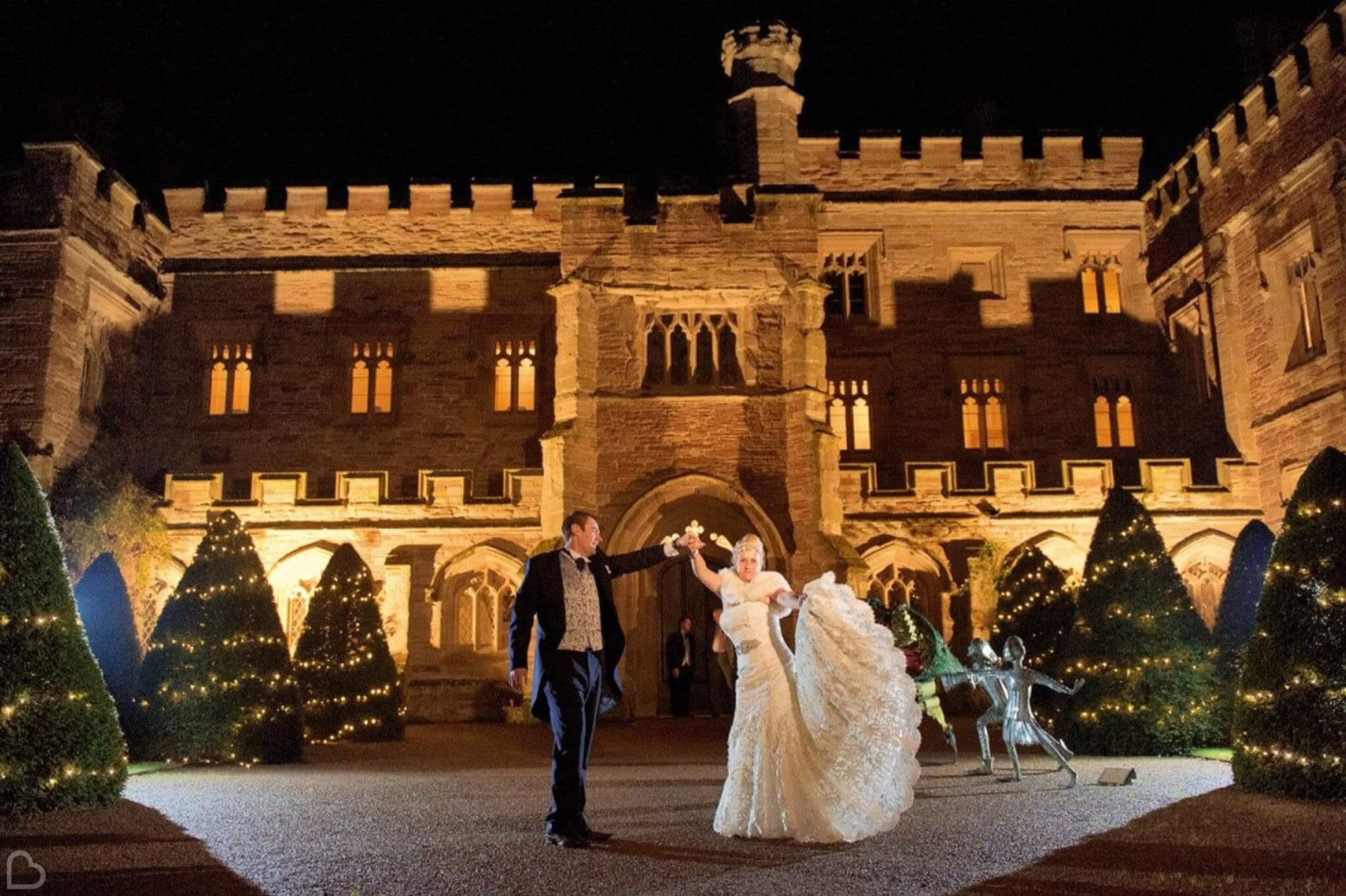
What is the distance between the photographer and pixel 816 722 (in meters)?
6.04

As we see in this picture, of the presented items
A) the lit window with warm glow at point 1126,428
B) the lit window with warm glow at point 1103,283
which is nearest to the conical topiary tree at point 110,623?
the lit window with warm glow at point 1126,428

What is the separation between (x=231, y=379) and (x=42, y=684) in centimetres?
1414

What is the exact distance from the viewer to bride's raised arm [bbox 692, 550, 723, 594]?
243 inches

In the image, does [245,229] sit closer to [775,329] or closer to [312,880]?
[775,329]

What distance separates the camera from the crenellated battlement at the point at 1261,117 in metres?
15.4

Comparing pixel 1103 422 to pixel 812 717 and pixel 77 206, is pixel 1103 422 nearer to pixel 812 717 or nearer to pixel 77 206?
pixel 812 717

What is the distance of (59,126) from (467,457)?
28.9ft

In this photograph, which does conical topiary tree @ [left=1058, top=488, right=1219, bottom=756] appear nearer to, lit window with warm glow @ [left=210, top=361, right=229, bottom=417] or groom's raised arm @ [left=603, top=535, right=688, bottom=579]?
groom's raised arm @ [left=603, top=535, right=688, bottom=579]

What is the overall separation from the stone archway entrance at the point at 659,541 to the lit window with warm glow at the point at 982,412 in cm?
584

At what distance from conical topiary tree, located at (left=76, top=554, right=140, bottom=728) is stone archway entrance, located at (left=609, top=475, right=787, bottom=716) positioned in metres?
5.96

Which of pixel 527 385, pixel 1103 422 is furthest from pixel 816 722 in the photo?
pixel 1103 422

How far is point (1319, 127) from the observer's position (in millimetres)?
15695
